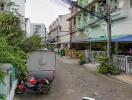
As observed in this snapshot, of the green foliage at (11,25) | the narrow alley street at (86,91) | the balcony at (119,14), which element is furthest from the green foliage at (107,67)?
the green foliage at (11,25)

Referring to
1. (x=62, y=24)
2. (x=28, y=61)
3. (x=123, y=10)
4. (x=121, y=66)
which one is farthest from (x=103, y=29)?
(x=62, y=24)

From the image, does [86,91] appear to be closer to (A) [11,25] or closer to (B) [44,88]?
(B) [44,88]

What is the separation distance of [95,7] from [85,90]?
22.0 meters

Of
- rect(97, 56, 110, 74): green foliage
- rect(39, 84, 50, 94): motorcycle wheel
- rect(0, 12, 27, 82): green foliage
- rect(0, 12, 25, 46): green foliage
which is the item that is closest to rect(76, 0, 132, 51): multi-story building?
rect(97, 56, 110, 74): green foliage

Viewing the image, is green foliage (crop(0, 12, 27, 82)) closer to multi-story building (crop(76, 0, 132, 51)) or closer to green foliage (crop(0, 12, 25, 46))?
green foliage (crop(0, 12, 25, 46))

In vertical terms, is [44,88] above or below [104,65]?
below

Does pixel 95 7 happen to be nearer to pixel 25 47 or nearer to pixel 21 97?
pixel 25 47

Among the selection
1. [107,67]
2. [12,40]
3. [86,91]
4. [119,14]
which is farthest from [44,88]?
[119,14]

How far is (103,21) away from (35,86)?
20386 mm

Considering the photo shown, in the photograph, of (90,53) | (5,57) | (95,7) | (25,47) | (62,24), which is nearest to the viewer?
(5,57)

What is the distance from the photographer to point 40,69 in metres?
15.0

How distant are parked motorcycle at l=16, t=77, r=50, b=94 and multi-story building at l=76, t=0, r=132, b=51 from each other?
13282 mm

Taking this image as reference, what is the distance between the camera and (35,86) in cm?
1283

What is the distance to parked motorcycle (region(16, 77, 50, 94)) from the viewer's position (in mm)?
12766
